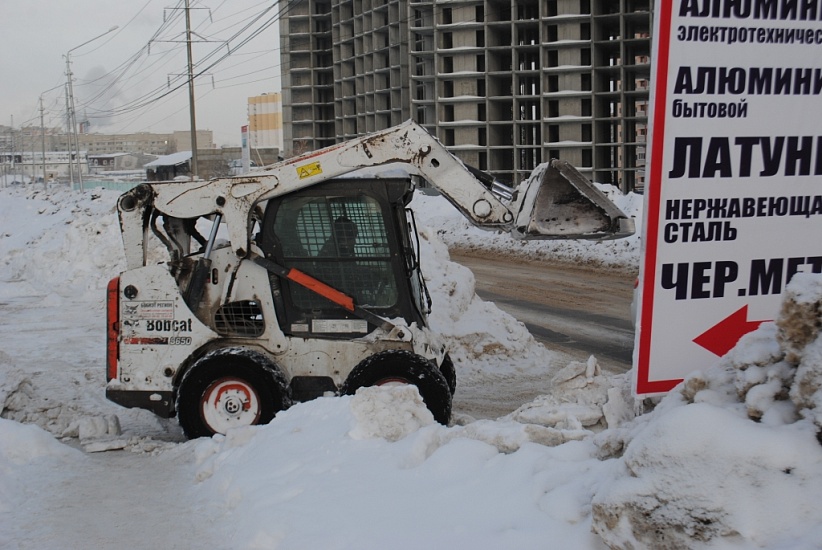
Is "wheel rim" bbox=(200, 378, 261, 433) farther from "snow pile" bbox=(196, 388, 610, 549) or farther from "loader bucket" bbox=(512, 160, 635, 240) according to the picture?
"loader bucket" bbox=(512, 160, 635, 240)

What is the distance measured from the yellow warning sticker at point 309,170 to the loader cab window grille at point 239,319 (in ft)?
4.15

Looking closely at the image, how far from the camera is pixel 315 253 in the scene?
873 centimetres

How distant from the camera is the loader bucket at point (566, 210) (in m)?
8.13

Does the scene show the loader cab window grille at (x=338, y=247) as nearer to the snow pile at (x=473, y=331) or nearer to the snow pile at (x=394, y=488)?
the snow pile at (x=394, y=488)

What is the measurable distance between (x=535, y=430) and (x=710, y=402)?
162 cm

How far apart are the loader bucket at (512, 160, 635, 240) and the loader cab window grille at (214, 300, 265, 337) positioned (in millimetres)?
2577

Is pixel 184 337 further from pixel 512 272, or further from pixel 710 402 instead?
pixel 512 272

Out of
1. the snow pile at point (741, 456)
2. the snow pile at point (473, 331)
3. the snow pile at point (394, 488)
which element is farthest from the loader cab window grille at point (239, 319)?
the snow pile at point (741, 456)

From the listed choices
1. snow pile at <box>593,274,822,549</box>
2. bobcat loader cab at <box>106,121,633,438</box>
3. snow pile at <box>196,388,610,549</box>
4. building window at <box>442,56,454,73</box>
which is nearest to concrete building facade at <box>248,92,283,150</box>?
building window at <box>442,56,454,73</box>

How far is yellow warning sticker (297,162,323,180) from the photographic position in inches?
338

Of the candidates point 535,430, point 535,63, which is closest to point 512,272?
point 535,430

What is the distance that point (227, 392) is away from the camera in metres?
8.45

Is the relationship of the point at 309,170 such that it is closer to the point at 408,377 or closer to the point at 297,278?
the point at 297,278

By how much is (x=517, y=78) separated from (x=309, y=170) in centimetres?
5414
